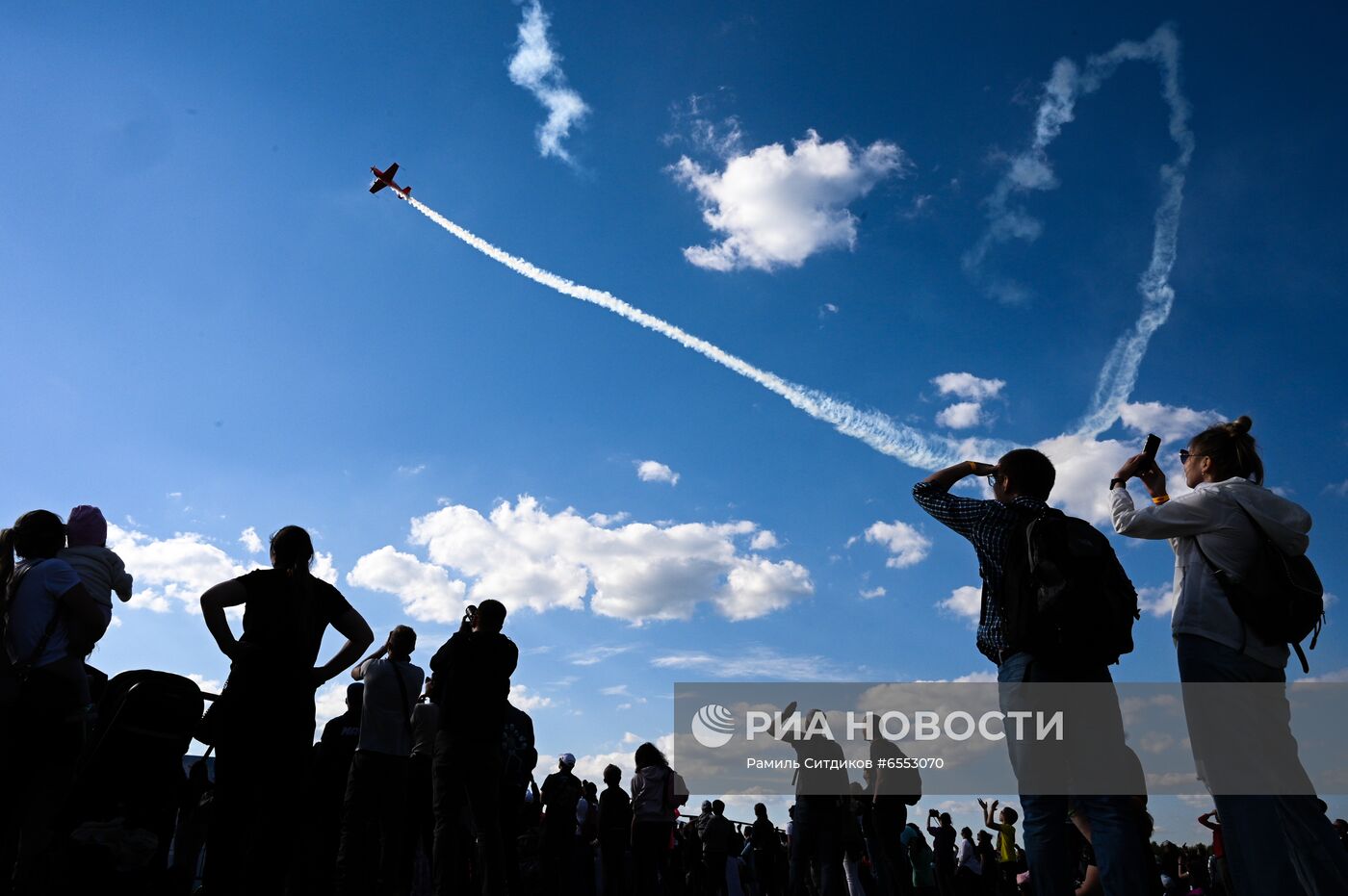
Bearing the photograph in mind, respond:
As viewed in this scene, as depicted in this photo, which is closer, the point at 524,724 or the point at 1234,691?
the point at 1234,691

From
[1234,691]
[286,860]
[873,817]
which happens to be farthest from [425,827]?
[1234,691]

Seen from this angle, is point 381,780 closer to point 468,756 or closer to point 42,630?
point 468,756

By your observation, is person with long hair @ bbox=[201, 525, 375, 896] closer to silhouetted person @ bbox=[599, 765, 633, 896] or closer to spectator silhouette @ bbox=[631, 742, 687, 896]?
spectator silhouette @ bbox=[631, 742, 687, 896]

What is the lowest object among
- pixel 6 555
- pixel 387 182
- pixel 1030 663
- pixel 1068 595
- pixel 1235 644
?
pixel 1030 663

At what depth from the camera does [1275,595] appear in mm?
3988

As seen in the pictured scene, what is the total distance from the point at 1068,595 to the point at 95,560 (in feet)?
17.7

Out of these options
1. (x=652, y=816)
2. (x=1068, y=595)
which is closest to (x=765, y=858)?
(x=652, y=816)

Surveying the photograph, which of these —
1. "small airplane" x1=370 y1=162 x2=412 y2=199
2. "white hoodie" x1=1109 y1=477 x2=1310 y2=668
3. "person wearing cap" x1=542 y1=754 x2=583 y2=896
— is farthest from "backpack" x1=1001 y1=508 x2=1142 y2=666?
"small airplane" x1=370 y1=162 x2=412 y2=199

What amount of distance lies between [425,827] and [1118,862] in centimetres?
580

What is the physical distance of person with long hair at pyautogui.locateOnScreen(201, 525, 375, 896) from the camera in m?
4.06

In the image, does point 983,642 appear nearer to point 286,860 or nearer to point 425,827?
point 286,860

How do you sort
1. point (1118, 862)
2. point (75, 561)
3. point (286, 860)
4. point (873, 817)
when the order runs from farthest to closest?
point (873, 817)
point (75, 561)
point (286, 860)
point (1118, 862)

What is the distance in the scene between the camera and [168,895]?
231 inches

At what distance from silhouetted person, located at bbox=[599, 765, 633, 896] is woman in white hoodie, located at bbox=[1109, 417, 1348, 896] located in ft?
26.5
